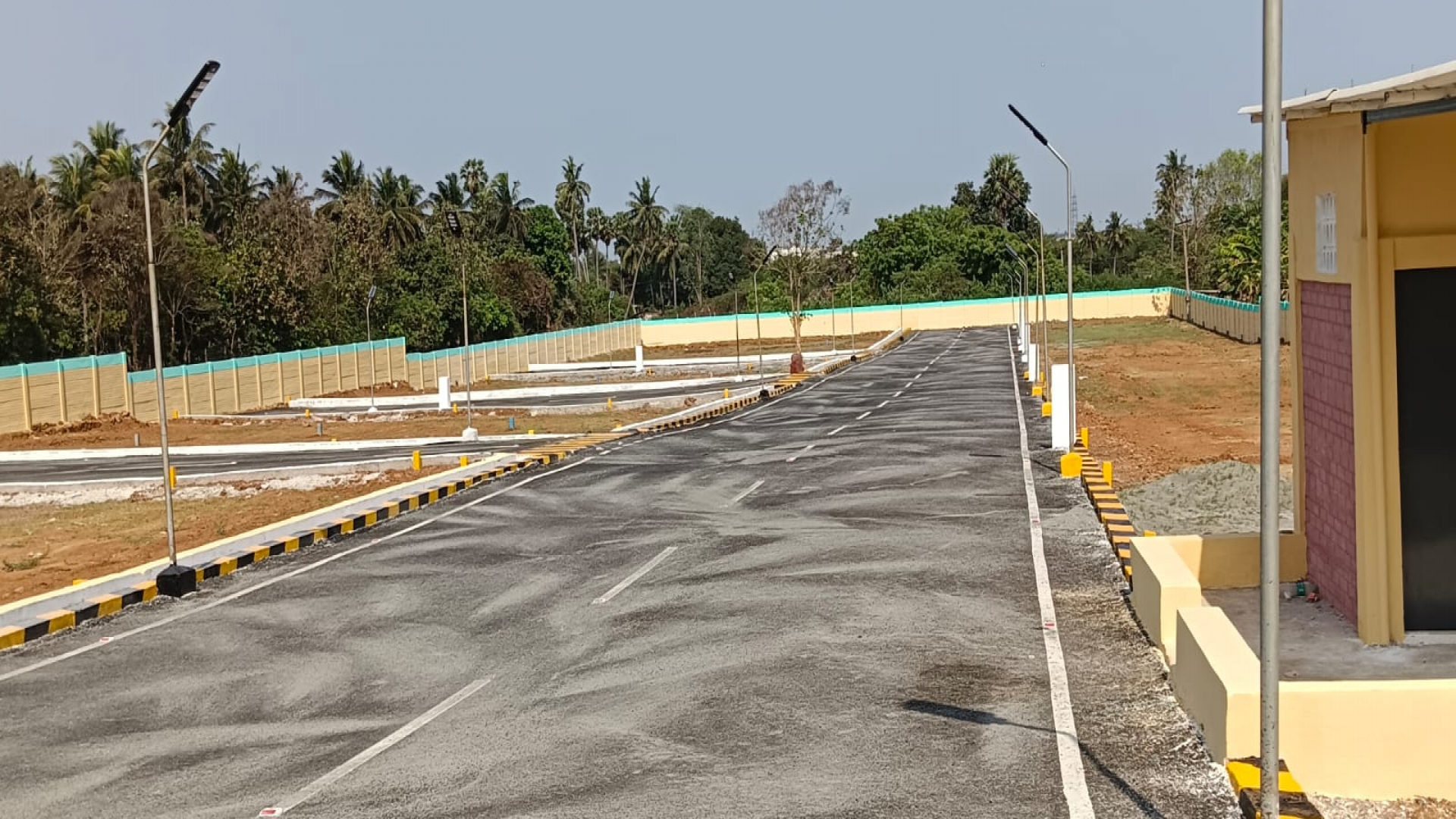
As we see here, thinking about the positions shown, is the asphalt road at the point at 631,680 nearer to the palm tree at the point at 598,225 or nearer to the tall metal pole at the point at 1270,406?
the tall metal pole at the point at 1270,406

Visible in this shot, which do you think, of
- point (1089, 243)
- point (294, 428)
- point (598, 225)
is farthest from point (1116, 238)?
point (294, 428)

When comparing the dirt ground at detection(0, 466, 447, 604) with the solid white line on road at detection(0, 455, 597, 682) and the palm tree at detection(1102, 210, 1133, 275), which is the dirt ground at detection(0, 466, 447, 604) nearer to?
the solid white line on road at detection(0, 455, 597, 682)

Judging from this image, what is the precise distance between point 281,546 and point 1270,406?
48.0 ft

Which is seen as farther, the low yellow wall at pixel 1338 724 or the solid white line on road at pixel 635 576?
the solid white line on road at pixel 635 576

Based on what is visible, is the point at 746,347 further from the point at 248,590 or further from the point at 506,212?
the point at 248,590

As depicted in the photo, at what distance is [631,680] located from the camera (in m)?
10.9

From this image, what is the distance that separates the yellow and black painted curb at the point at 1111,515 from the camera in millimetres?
14453

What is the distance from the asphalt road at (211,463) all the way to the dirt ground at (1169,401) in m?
14.6

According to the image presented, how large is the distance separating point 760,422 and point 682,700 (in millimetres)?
28235

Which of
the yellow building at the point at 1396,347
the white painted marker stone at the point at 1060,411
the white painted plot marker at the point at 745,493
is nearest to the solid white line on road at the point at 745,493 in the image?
the white painted plot marker at the point at 745,493

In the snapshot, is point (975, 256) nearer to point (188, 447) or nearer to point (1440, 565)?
point (188, 447)

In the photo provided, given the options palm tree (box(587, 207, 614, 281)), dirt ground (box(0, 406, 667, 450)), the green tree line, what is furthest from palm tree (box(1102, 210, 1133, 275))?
dirt ground (box(0, 406, 667, 450))

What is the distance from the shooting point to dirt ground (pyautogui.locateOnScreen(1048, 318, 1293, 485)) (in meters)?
27.6

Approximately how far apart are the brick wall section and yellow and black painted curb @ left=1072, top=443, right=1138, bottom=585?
172 centimetres
